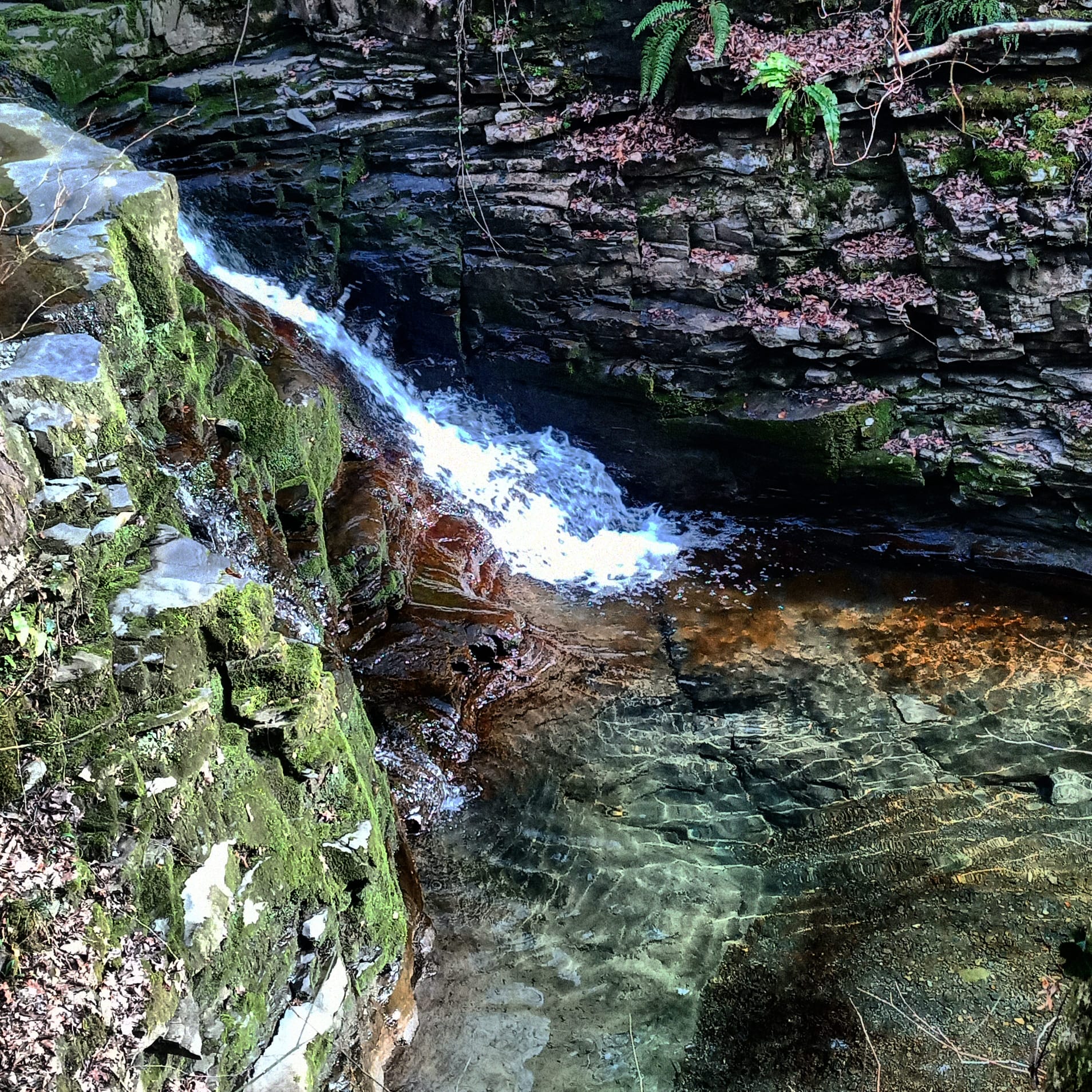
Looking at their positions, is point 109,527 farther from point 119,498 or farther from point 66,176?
point 66,176

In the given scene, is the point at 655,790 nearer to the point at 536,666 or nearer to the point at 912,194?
the point at 536,666

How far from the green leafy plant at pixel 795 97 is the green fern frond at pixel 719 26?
0.37 meters

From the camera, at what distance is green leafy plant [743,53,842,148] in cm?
779

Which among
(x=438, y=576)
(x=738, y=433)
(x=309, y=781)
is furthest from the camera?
(x=738, y=433)

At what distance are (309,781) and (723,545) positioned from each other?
5.81 m

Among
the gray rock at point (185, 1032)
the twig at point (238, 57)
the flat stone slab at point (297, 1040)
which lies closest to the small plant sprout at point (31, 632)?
the gray rock at point (185, 1032)

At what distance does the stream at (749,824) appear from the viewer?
Result: 4.74 metres

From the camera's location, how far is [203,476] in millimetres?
5062

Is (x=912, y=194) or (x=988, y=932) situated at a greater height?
(x=912, y=194)

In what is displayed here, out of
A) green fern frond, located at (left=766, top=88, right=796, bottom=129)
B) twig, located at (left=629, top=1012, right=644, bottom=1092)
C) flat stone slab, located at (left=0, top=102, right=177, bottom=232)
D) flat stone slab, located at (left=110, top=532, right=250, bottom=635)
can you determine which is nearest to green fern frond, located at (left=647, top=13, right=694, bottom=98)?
green fern frond, located at (left=766, top=88, right=796, bottom=129)

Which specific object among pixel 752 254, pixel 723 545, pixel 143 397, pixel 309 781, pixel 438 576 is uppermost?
pixel 143 397

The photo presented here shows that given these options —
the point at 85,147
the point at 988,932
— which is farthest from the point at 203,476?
the point at 988,932

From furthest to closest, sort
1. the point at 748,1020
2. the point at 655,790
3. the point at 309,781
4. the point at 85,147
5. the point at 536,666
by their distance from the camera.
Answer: the point at 536,666 → the point at 655,790 → the point at 85,147 → the point at 748,1020 → the point at 309,781

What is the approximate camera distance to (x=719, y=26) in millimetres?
7910
